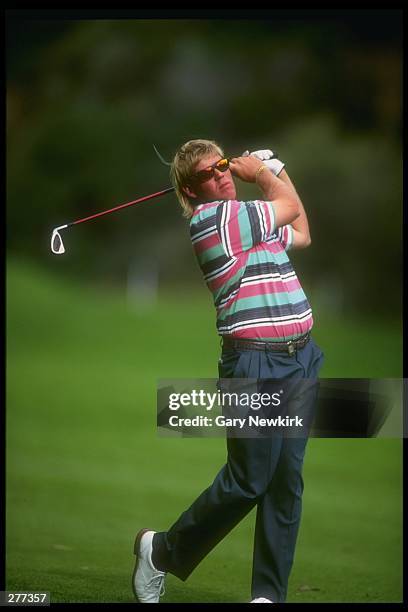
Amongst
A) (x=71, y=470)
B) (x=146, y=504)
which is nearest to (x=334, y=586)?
(x=146, y=504)

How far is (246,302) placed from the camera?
4.14 metres

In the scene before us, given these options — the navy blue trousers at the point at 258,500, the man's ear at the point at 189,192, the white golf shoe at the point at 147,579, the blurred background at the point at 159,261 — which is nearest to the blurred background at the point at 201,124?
the blurred background at the point at 159,261

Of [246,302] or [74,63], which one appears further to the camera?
[74,63]

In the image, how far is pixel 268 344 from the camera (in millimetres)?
4098

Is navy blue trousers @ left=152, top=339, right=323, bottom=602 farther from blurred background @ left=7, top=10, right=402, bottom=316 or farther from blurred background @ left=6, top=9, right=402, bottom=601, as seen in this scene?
blurred background @ left=7, top=10, right=402, bottom=316

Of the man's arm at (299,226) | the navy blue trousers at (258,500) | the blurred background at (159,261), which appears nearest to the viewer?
the navy blue trousers at (258,500)

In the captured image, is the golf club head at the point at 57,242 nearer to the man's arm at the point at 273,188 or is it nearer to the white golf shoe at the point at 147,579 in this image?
the man's arm at the point at 273,188

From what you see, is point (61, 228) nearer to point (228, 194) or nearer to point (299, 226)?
point (228, 194)

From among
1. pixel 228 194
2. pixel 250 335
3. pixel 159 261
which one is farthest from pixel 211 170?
pixel 250 335

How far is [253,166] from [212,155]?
0.17 m

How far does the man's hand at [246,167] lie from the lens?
417 centimetres

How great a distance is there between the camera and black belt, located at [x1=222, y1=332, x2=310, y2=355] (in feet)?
13.5

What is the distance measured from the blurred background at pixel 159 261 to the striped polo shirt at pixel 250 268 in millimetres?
141
